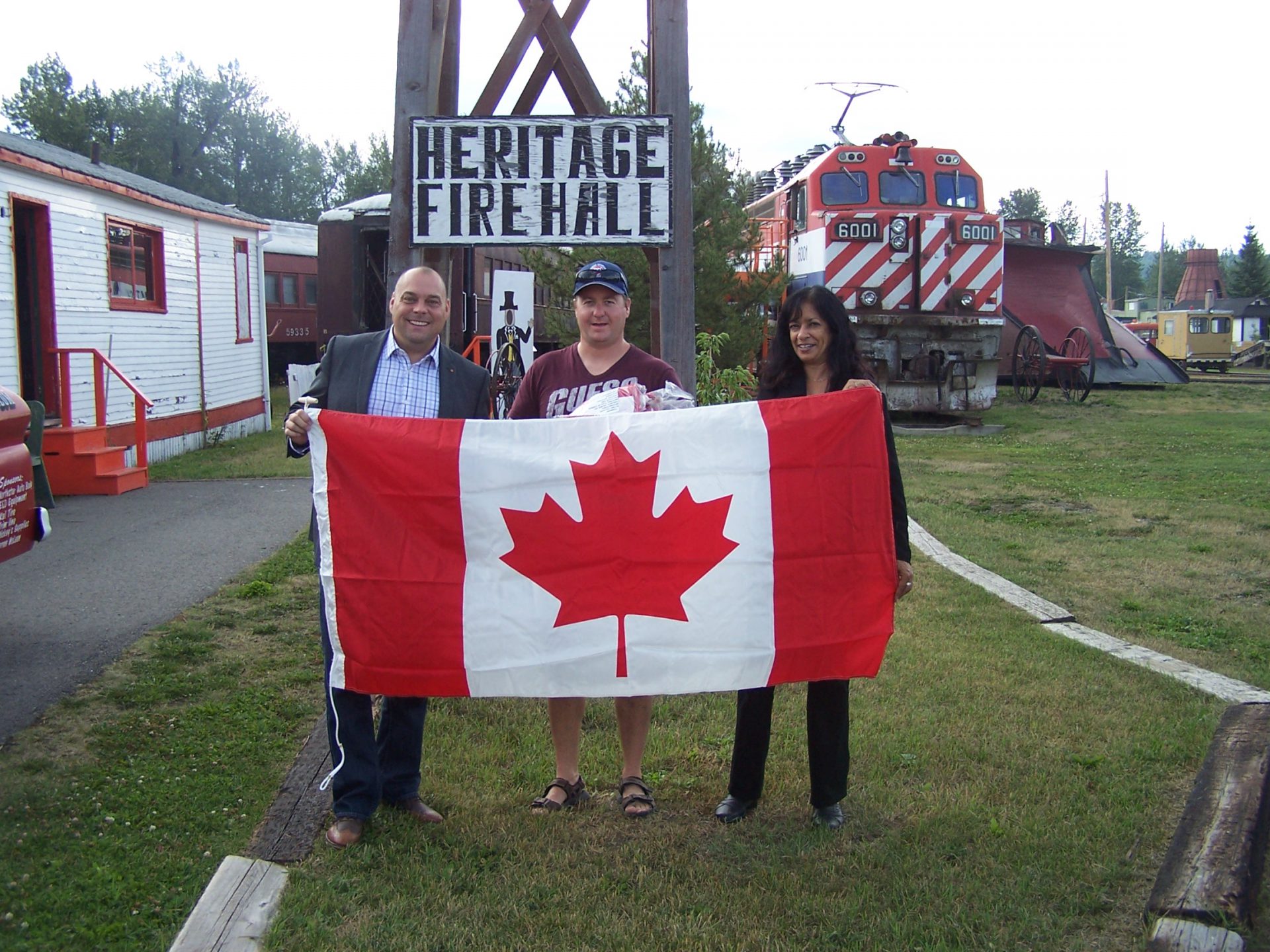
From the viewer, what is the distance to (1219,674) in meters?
5.44

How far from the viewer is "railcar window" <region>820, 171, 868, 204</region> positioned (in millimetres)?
16812

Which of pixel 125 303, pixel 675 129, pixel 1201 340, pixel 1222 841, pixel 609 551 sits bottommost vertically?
pixel 1222 841

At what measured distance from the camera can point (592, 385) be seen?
4000 millimetres

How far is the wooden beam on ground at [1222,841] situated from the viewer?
3.07 meters

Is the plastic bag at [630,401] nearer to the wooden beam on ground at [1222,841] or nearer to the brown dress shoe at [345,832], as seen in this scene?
the brown dress shoe at [345,832]

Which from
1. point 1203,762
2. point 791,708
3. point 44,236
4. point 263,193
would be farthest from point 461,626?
point 263,193

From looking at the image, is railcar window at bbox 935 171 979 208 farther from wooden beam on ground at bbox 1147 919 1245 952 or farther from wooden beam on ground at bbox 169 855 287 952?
wooden beam on ground at bbox 169 855 287 952

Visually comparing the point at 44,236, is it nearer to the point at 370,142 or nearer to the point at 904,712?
the point at 904,712

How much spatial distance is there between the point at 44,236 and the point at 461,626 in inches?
404

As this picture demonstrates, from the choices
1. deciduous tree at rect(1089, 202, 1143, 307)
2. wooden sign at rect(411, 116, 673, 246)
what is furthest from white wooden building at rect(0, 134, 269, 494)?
deciduous tree at rect(1089, 202, 1143, 307)

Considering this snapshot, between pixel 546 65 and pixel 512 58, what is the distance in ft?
0.54

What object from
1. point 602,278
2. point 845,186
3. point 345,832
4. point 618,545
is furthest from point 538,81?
point 845,186

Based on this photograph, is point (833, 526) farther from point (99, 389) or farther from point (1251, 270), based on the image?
point (1251, 270)

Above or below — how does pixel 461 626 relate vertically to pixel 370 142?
below
